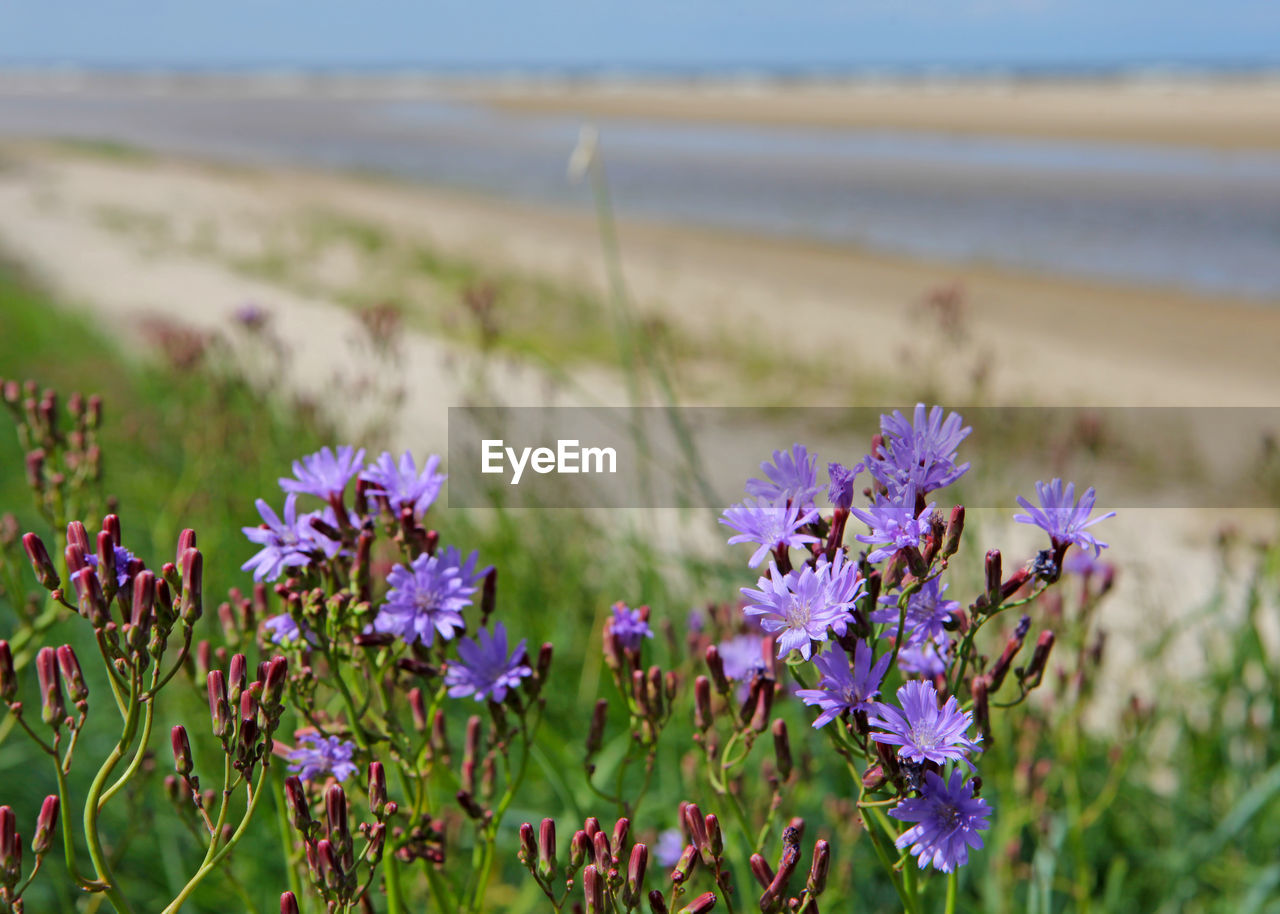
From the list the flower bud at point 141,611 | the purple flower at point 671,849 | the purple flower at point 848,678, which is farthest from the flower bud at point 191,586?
the purple flower at point 671,849

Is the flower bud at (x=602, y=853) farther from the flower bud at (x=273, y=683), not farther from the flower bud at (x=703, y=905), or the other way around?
the flower bud at (x=273, y=683)

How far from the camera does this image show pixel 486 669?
1.48 meters

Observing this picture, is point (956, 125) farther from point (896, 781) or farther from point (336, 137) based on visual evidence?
point (896, 781)

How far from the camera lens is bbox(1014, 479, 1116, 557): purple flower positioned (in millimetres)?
1254

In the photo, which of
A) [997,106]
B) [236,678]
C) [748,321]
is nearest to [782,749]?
[236,678]

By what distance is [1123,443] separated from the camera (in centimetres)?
776

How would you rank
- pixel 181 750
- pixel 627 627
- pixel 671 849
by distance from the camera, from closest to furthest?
pixel 181 750 < pixel 627 627 < pixel 671 849

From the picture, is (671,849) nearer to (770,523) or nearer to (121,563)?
(770,523)

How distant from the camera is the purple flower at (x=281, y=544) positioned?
1.40 metres

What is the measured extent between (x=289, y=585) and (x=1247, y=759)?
2.76 m

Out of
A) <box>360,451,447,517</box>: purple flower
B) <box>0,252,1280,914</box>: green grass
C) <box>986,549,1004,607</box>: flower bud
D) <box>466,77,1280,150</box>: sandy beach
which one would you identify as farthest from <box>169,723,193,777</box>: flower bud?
<box>466,77,1280,150</box>: sandy beach

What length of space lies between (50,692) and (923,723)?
3.36 feet

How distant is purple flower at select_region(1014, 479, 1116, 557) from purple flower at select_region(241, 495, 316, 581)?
896 mm

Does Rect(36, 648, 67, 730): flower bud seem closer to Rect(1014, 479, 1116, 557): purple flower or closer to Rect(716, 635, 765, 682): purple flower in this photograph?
Rect(716, 635, 765, 682): purple flower
